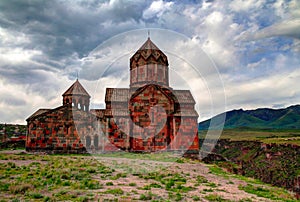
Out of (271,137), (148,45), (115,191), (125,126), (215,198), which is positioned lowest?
(215,198)

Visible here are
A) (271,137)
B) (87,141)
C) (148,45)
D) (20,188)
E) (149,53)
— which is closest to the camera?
(20,188)

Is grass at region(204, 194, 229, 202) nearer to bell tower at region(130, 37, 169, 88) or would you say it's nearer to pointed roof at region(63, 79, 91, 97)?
bell tower at region(130, 37, 169, 88)

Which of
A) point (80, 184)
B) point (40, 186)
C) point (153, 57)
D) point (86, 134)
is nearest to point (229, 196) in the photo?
point (80, 184)

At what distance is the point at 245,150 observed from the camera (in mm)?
50281

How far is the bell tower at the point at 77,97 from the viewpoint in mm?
27422

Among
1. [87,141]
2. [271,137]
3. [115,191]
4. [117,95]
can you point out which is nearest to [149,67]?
[117,95]

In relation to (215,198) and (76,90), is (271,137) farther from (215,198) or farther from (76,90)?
(215,198)

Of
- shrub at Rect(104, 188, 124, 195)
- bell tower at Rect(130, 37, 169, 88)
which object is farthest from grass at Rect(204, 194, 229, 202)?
bell tower at Rect(130, 37, 169, 88)

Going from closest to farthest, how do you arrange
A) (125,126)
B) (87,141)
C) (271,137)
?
(87,141), (125,126), (271,137)

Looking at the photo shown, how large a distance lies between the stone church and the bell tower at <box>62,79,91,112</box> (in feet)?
19.3

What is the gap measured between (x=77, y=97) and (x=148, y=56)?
9.59 metres

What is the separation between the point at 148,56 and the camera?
22.7 metres

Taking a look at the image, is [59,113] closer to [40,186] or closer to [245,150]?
[40,186]

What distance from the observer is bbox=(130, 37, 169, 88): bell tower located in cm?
2272
